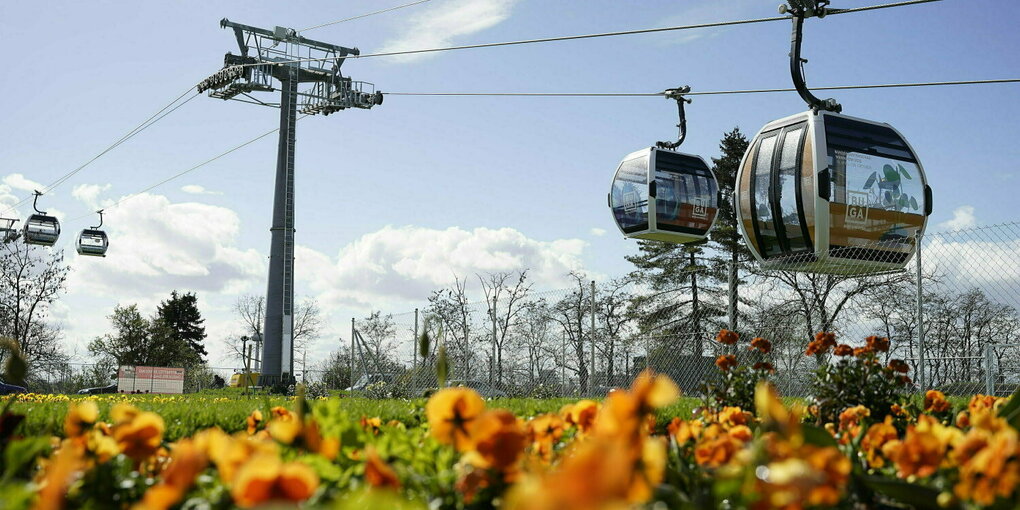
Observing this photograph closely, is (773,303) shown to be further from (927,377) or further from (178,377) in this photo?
(178,377)

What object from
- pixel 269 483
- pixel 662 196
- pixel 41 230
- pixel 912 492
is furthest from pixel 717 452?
pixel 41 230

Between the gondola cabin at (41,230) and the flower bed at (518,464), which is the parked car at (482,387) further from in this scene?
the gondola cabin at (41,230)

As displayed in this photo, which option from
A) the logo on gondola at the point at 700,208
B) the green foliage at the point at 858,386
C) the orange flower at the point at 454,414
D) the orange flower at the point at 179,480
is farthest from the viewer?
the logo on gondola at the point at 700,208

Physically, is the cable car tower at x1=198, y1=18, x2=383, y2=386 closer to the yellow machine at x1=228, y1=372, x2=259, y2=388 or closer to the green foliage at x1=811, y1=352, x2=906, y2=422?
the yellow machine at x1=228, y1=372, x2=259, y2=388

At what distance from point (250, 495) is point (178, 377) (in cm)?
3380

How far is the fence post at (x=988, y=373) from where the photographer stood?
10.3 m

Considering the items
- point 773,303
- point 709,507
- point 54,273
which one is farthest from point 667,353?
point 54,273

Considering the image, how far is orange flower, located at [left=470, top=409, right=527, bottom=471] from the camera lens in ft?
4.80

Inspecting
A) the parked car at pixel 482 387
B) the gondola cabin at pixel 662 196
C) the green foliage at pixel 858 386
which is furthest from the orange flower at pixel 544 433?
the parked car at pixel 482 387

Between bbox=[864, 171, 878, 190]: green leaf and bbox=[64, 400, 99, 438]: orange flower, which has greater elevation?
bbox=[864, 171, 878, 190]: green leaf

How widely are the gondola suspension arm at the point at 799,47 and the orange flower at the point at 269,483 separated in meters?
9.84

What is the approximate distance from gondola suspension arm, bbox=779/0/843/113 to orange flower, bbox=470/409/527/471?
30.9 ft

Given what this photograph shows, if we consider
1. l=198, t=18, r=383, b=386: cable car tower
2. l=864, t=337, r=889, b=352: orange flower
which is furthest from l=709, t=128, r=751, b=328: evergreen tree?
l=864, t=337, r=889, b=352: orange flower

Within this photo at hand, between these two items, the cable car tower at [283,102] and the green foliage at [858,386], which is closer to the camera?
the green foliage at [858,386]
